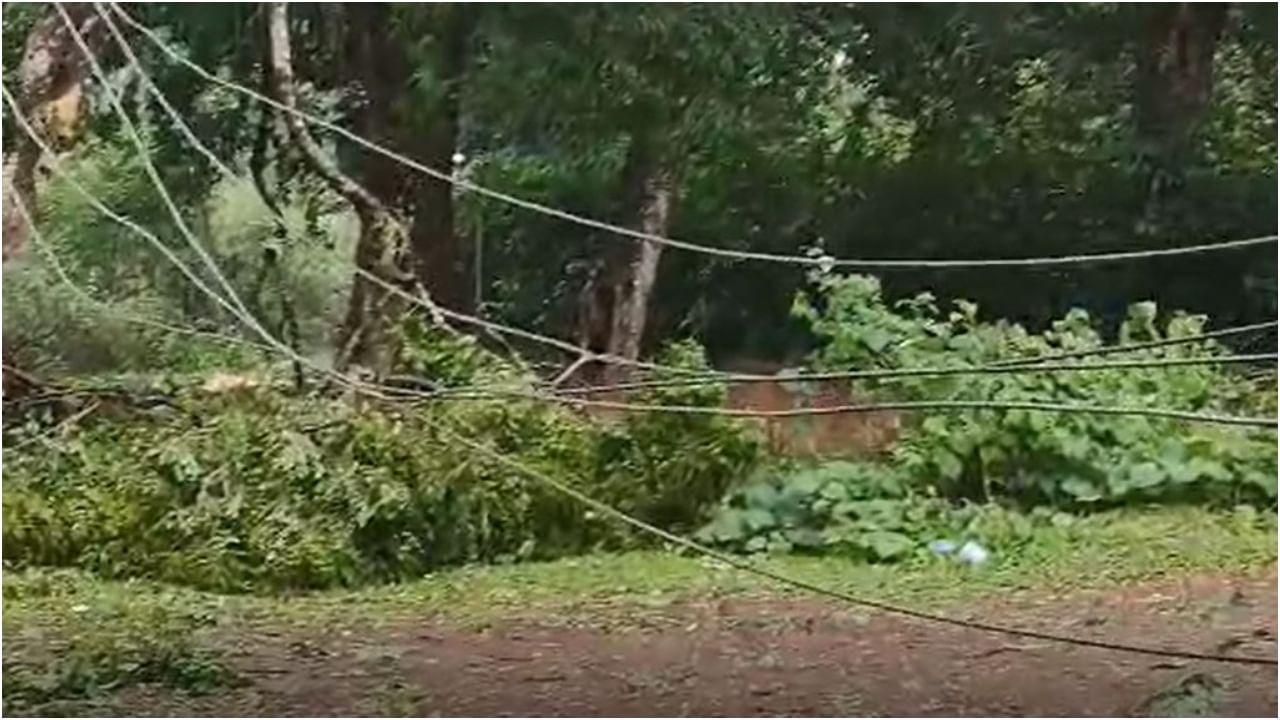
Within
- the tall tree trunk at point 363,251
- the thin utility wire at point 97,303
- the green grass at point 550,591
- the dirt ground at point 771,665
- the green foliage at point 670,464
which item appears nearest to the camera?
the dirt ground at point 771,665

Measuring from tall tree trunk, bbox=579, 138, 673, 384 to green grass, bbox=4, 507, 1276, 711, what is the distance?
61 centimetres

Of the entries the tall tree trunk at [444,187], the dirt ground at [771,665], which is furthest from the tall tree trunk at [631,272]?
the dirt ground at [771,665]

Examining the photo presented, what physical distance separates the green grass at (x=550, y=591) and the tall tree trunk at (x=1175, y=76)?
0.71 metres

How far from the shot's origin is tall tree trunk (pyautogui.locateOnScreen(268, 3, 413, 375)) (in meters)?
2.71

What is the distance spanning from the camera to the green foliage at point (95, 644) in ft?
6.55

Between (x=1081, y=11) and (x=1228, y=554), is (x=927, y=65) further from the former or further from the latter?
(x=1228, y=554)

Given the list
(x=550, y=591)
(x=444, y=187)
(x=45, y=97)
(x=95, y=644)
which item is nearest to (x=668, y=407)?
(x=95, y=644)

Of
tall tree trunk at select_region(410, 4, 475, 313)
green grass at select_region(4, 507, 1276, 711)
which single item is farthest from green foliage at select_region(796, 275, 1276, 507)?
tall tree trunk at select_region(410, 4, 475, 313)

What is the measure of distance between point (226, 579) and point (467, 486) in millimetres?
406

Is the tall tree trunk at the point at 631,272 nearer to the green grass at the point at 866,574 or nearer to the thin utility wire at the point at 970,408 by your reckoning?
the green grass at the point at 866,574

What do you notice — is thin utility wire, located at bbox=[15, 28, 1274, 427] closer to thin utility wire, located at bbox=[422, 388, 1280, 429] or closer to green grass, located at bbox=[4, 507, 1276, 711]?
thin utility wire, located at bbox=[422, 388, 1280, 429]

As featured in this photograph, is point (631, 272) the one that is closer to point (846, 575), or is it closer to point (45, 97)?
point (846, 575)

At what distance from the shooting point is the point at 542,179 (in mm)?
3309

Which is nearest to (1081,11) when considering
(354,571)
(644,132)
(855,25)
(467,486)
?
(855,25)
